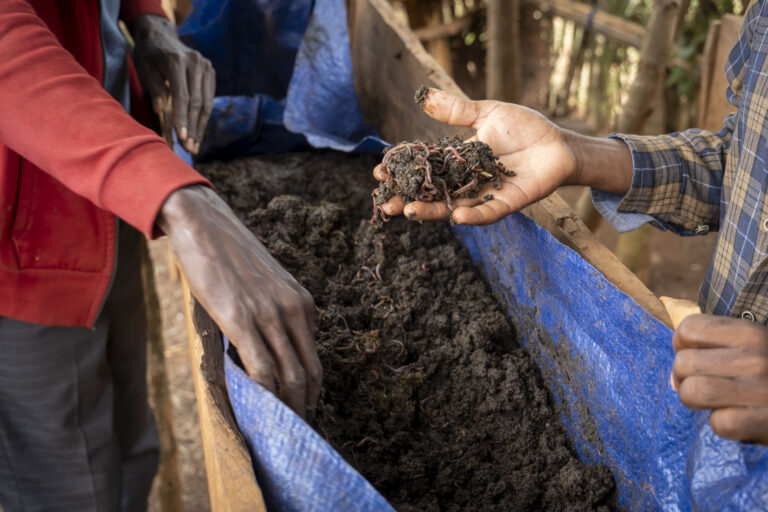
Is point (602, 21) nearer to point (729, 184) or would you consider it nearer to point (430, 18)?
point (430, 18)


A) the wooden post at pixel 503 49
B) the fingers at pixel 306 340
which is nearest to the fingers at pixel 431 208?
the fingers at pixel 306 340

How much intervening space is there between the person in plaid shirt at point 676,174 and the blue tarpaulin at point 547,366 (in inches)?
7.0

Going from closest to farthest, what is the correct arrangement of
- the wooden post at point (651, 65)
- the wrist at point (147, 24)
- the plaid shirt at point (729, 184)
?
1. the plaid shirt at point (729, 184)
2. the wrist at point (147, 24)
3. the wooden post at point (651, 65)

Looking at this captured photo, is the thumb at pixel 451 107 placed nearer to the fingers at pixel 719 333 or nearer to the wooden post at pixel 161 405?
the fingers at pixel 719 333

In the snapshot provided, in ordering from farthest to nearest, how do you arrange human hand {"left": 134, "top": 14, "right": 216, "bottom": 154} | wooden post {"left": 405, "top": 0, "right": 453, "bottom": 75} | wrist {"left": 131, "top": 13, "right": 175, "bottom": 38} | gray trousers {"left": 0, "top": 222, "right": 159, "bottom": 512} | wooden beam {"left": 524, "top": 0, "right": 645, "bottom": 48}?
wooden post {"left": 405, "top": 0, "right": 453, "bottom": 75} < wooden beam {"left": 524, "top": 0, "right": 645, "bottom": 48} < wrist {"left": 131, "top": 13, "right": 175, "bottom": 38} < human hand {"left": 134, "top": 14, "right": 216, "bottom": 154} < gray trousers {"left": 0, "top": 222, "right": 159, "bottom": 512}

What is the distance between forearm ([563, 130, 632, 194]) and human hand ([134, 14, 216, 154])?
1157 mm

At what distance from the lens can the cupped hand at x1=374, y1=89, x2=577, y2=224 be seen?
1.49m

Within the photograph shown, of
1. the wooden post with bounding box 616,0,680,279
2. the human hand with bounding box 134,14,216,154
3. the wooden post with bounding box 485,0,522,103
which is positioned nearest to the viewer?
the human hand with bounding box 134,14,216,154

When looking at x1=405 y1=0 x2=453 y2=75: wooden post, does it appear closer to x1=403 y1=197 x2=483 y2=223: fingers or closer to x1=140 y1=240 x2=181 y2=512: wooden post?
x1=140 y1=240 x2=181 y2=512: wooden post

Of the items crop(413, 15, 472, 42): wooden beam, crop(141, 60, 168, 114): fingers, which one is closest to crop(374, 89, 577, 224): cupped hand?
crop(141, 60, 168, 114): fingers

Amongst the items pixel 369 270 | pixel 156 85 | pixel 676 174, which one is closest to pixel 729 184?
pixel 676 174

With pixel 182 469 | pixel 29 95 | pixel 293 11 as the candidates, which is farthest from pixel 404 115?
pixel 182 469

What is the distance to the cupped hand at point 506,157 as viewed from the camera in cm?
149

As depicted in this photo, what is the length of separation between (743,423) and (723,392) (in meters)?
0.05
